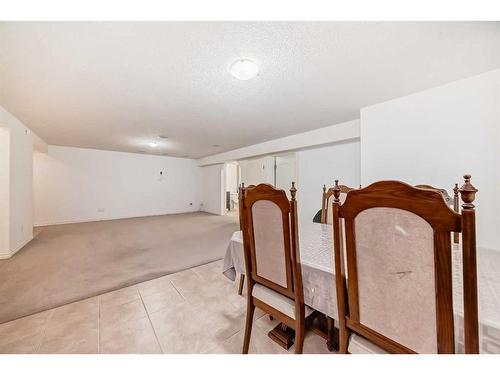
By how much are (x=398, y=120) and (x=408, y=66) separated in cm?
80

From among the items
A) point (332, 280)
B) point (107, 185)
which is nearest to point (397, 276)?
point (332, 280)

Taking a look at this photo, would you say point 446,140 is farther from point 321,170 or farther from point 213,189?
point 213,189

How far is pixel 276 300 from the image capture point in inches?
46.6

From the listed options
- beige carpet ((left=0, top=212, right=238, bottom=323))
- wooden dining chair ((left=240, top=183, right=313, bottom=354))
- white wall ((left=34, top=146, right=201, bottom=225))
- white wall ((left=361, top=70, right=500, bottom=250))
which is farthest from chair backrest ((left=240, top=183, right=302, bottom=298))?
white wall ((left=34, top=146, right=201, bottom=225))

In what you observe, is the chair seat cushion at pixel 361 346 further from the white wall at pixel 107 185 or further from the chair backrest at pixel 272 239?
the white wall at pixel 107 185

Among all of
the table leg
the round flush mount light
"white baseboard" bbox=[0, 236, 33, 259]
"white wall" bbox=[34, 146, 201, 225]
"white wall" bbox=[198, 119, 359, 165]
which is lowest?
the table leg

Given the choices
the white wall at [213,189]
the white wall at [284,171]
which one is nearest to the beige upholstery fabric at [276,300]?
the white wall at [284,171]

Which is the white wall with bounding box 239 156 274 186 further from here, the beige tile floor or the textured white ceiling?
the beige tile floor

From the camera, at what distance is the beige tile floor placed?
1345 mm

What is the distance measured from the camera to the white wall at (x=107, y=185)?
204 inches

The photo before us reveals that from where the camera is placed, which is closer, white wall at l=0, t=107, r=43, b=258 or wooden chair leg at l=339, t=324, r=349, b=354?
wooden chair leg at l=339, t=324, r=349, b=354

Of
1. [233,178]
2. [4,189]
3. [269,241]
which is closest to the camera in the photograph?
[269,241]

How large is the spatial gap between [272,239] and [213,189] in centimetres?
659
